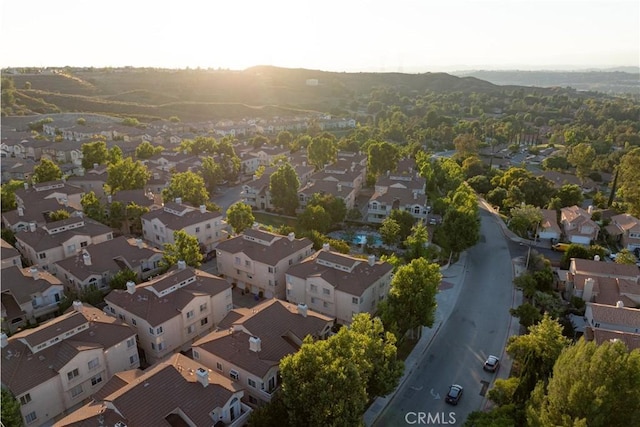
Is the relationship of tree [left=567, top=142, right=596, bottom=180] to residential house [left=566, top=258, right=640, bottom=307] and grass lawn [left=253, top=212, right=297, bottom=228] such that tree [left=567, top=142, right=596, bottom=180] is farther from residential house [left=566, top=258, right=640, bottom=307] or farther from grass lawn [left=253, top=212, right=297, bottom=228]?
grass lawn [left=253, top=212, right=297, bottom=228]

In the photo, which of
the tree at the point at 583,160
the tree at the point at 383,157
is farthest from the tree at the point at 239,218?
the tree at the point at 583,160

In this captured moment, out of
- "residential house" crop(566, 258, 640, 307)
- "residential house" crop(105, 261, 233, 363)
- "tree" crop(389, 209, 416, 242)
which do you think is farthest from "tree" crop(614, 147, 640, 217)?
"residential house" crop(105, 261, 233, 363)

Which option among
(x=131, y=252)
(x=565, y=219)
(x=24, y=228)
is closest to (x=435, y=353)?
(x=131, y=252)

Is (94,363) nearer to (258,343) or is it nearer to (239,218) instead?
(258,343)

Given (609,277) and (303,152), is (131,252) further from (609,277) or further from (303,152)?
(303,152)

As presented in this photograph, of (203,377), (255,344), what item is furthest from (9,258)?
(255,344)
